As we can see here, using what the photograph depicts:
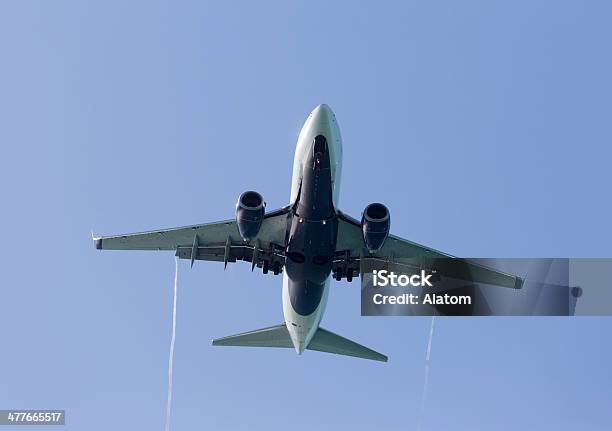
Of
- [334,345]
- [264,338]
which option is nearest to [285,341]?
[264,338]

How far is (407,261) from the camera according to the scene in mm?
37750

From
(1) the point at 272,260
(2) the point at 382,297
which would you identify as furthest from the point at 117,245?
(2) the point at 382,297

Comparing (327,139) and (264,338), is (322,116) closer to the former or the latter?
(327,139)

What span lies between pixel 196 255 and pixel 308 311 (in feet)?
17.3

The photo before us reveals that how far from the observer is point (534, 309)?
120ft

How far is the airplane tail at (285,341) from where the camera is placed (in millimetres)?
39719

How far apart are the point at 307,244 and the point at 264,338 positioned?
8.40 meters

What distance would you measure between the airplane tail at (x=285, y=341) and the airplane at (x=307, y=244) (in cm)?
4

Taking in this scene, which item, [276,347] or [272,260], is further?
[276,347]

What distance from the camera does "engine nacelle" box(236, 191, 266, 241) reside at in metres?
31.6

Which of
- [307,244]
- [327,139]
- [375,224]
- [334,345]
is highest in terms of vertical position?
[327,139]

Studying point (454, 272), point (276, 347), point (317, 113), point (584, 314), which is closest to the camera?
point (317, 113)

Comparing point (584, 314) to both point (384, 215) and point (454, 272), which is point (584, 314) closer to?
point (454, 272)

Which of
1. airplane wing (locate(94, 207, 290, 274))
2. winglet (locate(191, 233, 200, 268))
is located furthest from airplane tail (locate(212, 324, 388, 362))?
winglet (locate(191, 233, 200, 268))
